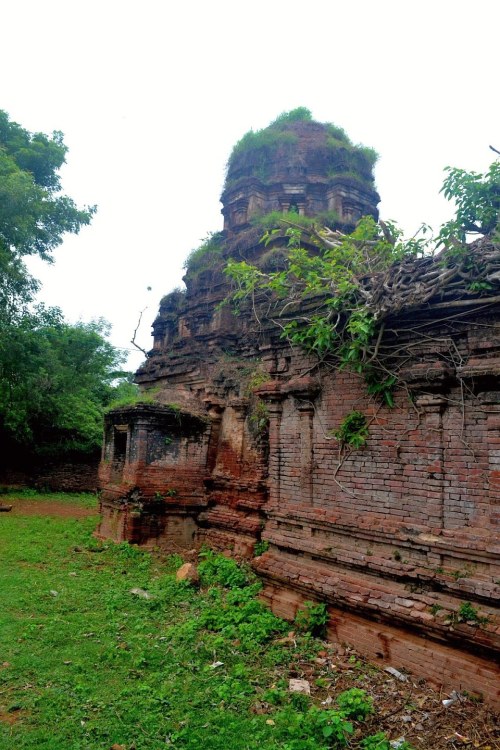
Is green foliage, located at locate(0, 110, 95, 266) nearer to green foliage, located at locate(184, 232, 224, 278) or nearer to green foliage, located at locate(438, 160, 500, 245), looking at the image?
green foliage, located at locate(184, 232, 224, 278)

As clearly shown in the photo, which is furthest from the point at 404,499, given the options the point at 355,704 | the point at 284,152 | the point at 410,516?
the point at 284,152

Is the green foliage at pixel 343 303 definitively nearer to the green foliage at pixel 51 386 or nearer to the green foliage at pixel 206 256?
the green foliage at pixel 206 256

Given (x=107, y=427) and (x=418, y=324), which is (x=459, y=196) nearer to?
(x=418, y=324)

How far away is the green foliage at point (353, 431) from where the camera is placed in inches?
254

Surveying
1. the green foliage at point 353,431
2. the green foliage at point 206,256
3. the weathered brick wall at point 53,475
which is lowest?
the weathered brick wall at point 53,475

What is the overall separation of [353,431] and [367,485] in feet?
2.39

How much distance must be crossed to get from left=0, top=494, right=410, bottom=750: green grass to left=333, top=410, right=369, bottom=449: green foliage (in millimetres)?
2495

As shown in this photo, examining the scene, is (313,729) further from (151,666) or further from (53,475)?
(53,475)

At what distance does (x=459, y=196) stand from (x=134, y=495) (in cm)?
888

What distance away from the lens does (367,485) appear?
637 centimetres

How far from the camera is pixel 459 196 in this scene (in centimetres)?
634

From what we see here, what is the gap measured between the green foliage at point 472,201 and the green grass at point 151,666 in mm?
5358

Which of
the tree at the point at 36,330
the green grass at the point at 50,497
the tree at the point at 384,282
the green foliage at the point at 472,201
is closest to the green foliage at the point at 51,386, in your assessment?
the tree at the point at 36,330

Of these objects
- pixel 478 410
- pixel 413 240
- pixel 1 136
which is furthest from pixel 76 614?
pixel 1 136
